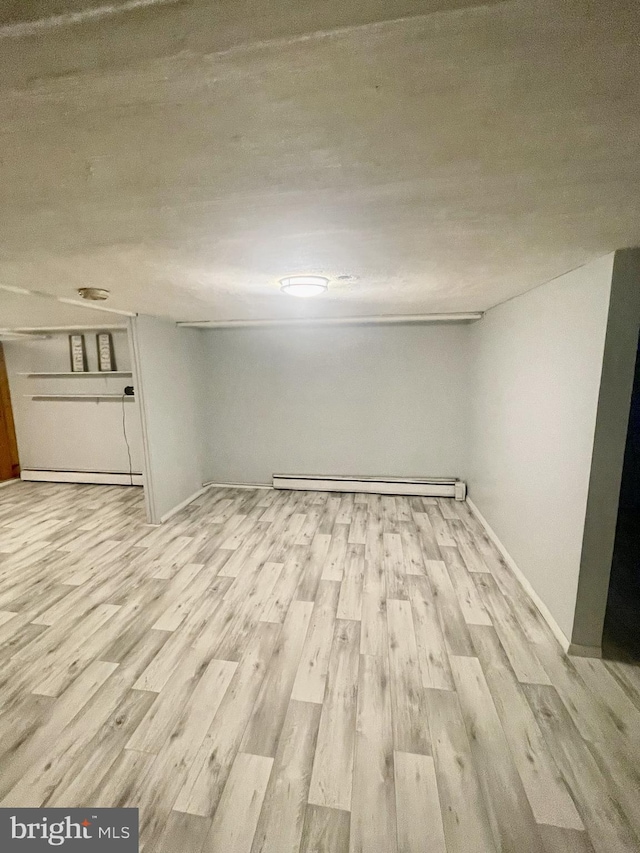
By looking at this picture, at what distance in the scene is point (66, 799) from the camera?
4.27ft

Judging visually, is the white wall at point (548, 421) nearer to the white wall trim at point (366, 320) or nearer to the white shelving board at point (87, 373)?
the white wall trim at point (366, 320)

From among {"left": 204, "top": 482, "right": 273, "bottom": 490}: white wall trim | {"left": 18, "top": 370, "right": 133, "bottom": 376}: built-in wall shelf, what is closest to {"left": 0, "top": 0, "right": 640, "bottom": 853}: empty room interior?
{"left": 204, "top": 482, "right": 273, "bottom": 490}: white wall trim

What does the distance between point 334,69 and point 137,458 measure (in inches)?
204

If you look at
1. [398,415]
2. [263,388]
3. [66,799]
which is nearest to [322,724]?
[66,799]

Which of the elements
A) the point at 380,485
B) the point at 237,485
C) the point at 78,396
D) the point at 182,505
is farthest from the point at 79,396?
the point at 380,485

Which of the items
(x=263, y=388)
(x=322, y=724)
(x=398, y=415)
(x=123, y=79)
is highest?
(x=123, y=79)

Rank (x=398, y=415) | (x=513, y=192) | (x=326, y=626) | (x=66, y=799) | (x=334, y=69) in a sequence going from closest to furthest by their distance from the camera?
(x=334, y=69) → (x=513, y=192) → (x=66, y=799) → (x=326, y=626) → (x=398, y=415)

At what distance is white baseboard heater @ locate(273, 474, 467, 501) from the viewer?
425 cm

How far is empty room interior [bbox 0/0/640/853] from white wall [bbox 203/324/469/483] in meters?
0.44

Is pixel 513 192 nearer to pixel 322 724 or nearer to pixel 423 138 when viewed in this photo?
pixel 423 138

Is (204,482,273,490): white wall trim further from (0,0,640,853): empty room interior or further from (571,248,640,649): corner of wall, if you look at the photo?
(571,248,640,649): corner of wall

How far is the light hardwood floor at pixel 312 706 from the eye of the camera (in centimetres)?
125

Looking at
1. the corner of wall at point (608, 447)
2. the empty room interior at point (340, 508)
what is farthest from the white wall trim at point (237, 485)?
the corner of wall at point (608, 447)

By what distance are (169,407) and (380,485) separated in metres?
2.60
